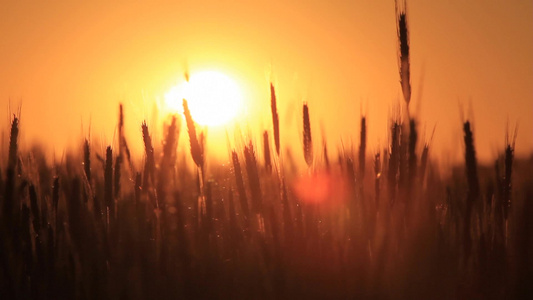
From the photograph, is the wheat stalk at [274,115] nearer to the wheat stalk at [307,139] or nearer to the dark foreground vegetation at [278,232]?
the dark foreground vegetation at [278,232]

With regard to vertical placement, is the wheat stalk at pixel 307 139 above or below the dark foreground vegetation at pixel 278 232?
above

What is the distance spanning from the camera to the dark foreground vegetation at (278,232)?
2.32 m

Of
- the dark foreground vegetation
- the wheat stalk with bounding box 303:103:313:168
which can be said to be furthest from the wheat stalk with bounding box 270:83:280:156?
the wheat stalk with bounding box 303:103:313:168

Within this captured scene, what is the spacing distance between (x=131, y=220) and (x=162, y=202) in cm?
31

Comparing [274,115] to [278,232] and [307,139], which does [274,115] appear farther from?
[278,232]

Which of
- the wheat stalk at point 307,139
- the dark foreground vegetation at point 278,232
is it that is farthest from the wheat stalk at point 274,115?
the wheat stalk at point 307,139

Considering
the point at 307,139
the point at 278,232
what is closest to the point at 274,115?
the point at 307,139

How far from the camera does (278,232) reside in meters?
2.47

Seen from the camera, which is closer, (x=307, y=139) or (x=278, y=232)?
(x=278, y=232)

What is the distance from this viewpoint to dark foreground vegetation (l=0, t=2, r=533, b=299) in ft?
7.61

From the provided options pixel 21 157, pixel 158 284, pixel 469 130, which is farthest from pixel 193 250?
pixel 469 130

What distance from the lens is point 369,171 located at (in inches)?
116

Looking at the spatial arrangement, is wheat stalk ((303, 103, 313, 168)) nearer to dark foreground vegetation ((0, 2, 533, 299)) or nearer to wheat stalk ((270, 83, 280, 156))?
dark foreground vegetation ((0, 2, 533, 299))

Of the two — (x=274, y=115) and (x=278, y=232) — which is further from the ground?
(x=274, y=115)
